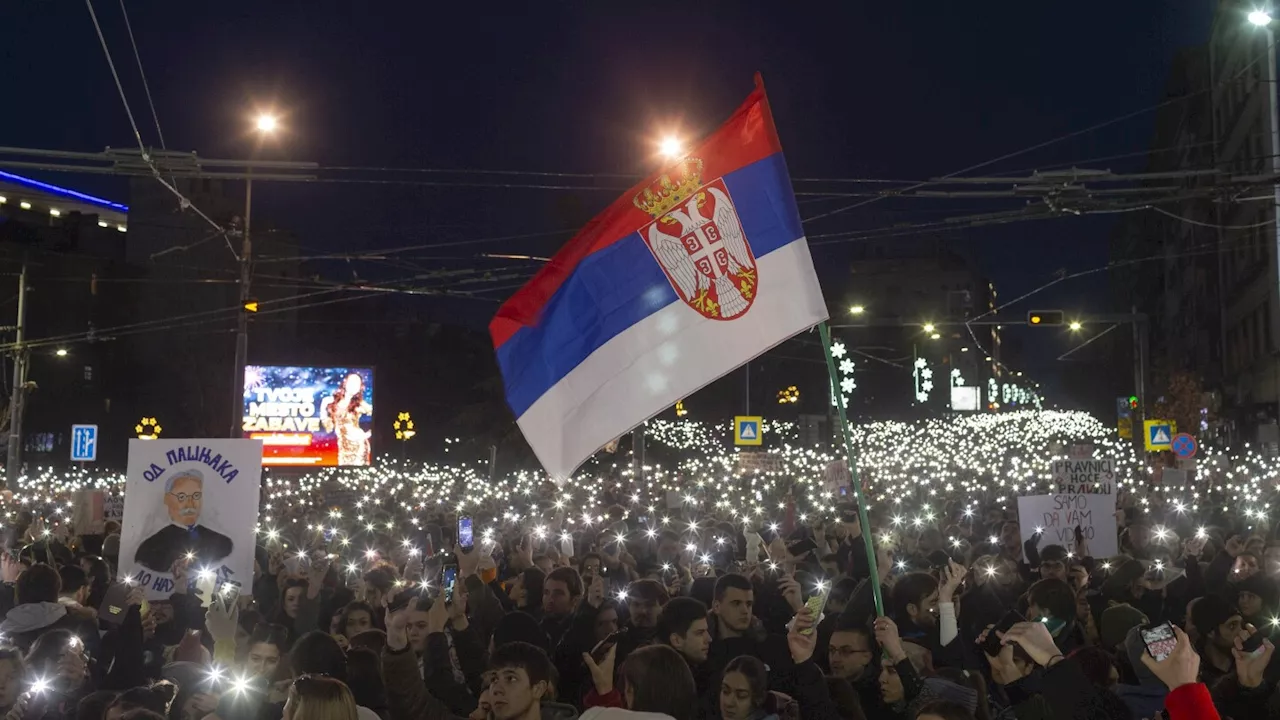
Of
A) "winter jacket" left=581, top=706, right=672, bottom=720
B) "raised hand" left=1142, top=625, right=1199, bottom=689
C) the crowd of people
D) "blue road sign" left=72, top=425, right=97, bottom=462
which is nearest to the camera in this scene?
"raised hand" left=1142, top=625, right=1199, bottom=689

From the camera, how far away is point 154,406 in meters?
63.4

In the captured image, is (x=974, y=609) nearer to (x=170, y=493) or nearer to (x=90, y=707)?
(x=90, y=707)

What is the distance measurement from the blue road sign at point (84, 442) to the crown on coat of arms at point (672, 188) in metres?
28.5

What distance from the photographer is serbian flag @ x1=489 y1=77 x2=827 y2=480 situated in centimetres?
767

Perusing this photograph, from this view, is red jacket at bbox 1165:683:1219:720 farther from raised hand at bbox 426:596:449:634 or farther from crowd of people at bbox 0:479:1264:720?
raised hand at bbox 426:596:449:634

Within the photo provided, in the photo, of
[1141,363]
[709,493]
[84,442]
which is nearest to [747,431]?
[709,493]

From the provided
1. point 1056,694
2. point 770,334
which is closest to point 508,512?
point 770,334

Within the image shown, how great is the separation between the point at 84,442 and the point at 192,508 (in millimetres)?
24674

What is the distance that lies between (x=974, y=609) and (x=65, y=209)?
3240 inches

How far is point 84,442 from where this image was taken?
1319 inches

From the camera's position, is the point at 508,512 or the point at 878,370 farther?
the point at 878,370

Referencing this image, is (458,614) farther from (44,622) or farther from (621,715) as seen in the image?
(621,715)

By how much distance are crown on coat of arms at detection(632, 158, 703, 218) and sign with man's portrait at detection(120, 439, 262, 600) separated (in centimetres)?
491

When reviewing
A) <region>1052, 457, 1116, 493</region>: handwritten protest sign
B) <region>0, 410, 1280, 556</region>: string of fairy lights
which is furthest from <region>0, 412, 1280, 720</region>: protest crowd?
<region>0, 410, 1280, 556</region>: string of fairy lights
